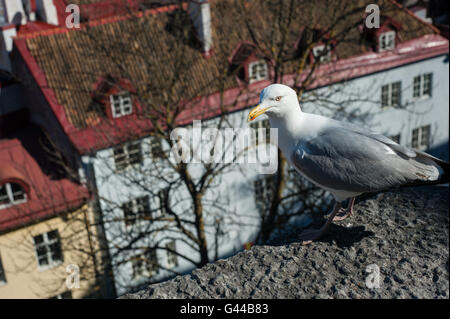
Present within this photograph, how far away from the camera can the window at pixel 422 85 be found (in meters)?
24.1

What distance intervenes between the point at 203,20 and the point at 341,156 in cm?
1340

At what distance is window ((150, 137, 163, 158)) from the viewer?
14113 mm

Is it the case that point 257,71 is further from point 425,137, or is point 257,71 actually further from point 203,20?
point 425,137

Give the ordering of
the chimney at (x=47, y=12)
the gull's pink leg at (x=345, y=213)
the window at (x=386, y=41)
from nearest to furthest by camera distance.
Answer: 1. the gull's pink leg at (x=345, y=213)
2. the chimney at (x=47, y=12)
3. the window at (x=386, y=41)

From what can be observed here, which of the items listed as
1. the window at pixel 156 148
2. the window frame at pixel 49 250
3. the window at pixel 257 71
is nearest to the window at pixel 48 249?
the window frame at pixel 49 250

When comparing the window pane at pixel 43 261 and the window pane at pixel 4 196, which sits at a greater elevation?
the window pane at pixel 4 196

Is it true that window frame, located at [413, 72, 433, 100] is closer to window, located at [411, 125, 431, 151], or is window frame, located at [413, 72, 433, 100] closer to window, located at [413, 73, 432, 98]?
window, located at [413, 73, 432, 98]

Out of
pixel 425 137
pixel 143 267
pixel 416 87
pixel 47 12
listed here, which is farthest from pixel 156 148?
pixel 425 137

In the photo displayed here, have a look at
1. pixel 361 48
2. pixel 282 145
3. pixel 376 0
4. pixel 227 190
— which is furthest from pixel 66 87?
pixel 282 145

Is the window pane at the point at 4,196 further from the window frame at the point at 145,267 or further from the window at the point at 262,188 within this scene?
the window at the point at 262,188

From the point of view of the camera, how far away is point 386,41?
21969 mm

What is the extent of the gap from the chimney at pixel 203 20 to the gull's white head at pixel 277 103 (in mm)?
12370

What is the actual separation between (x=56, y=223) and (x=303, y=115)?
47.9 ft
